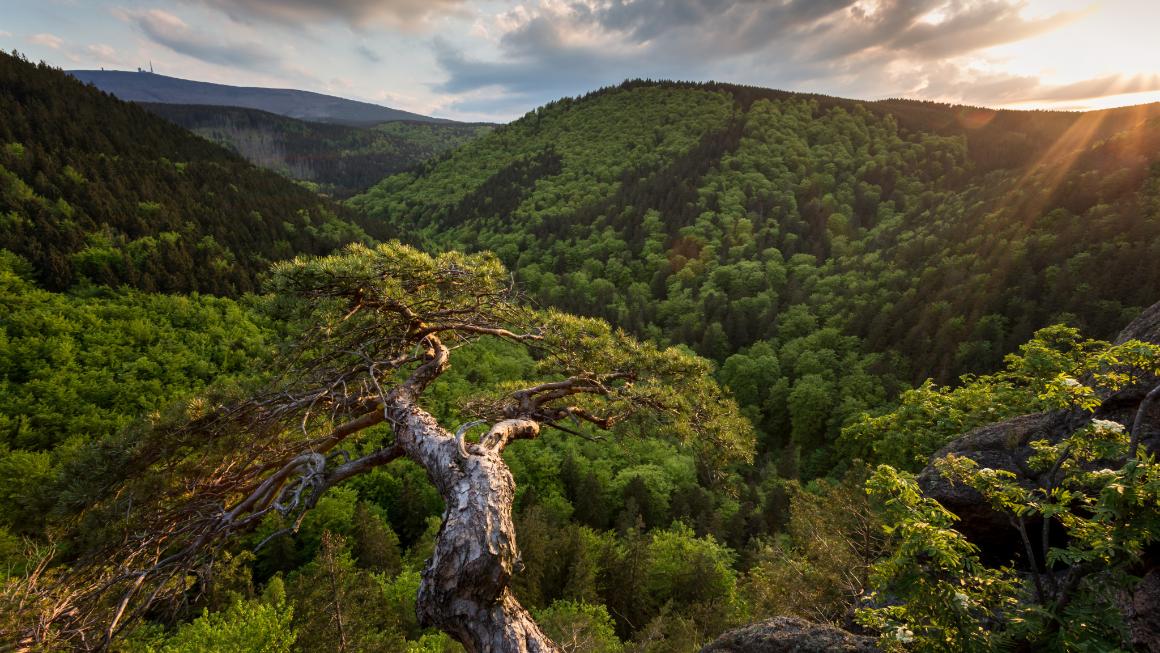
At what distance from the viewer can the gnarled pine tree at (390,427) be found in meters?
3.63

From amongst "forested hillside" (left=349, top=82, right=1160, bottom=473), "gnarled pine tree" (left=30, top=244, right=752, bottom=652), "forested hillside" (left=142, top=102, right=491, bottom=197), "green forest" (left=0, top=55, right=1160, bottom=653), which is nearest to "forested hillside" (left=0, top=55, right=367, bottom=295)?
"green forest" (left=0, top=55, right=1160, bottom=653)

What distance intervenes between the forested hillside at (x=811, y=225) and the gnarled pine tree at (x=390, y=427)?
154 ft

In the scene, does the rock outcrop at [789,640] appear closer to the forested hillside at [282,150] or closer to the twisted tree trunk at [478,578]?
the twisted tree trunk at [478,578]

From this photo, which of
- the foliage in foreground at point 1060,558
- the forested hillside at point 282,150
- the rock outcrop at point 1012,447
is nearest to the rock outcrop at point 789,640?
the foliage in foreground at point 1060,558

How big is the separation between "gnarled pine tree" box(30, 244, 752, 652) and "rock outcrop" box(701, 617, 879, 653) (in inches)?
88.4

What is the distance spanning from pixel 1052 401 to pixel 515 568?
15.9 feet

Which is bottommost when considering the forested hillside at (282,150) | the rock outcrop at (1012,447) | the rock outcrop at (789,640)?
the rock outcrop at (789,640)

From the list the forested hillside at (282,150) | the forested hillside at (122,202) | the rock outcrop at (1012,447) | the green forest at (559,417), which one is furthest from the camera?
the forested hillside at (282,150)

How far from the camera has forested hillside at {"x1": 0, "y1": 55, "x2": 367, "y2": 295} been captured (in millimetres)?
22406

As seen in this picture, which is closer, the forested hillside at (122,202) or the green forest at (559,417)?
the green forest at (559,417)

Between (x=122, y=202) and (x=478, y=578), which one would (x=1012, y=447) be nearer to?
(x=478, y=578)

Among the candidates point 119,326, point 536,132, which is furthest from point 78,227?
point 536,132

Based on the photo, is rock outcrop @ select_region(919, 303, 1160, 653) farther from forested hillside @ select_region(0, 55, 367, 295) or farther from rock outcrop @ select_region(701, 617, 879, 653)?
forested hillside @ select_region(0, 55, 367, 295)

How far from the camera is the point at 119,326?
19172mm
